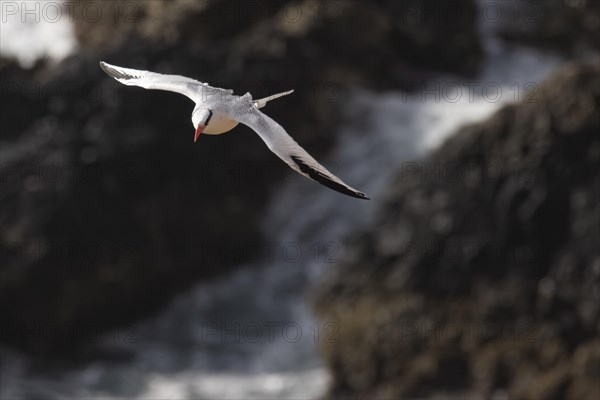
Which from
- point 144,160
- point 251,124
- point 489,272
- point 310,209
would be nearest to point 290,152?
point 251,124

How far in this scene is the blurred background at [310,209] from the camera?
53.6ft

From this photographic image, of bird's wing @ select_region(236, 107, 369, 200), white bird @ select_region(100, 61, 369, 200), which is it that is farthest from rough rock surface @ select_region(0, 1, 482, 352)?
bird's wing @ select_region(236, 107, 369, 200)

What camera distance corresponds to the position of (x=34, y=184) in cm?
2019

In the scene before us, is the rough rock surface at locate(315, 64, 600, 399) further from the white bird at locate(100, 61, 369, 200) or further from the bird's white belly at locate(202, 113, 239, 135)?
the bird's white belly at locate(202, 113, 239, 135)

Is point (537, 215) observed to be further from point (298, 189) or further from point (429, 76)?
point (429, 76)

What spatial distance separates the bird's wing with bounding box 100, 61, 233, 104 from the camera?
10994 mm

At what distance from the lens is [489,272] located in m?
16.5

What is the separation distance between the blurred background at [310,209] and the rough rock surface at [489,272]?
0.10ft

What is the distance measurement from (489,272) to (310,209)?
5.52m

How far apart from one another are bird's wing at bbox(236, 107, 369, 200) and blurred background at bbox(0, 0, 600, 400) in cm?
644

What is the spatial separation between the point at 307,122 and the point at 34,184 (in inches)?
192

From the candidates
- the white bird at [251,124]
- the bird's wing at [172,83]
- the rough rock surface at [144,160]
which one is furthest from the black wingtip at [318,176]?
the rough rock surface at [144,160]

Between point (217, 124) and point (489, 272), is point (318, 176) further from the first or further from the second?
point (489, 272)

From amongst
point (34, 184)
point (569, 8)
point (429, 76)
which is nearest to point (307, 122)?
point (429, 76)
